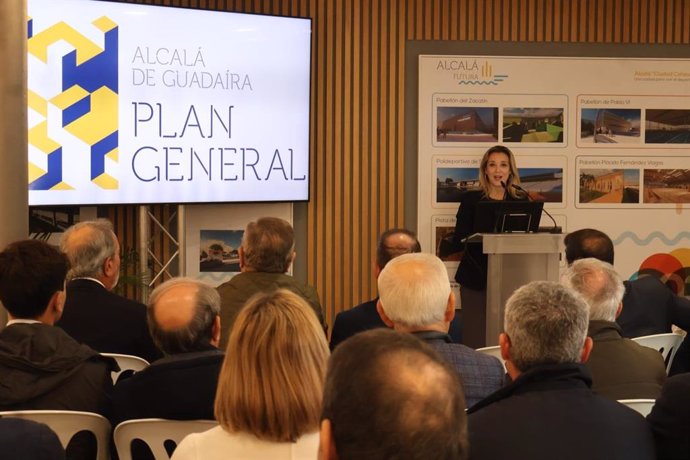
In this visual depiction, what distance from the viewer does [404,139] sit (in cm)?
806

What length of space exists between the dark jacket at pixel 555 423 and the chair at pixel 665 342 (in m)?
1.80

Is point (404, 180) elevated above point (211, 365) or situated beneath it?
elevated above

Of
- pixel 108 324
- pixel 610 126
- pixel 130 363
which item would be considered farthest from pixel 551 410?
pixel 610 126

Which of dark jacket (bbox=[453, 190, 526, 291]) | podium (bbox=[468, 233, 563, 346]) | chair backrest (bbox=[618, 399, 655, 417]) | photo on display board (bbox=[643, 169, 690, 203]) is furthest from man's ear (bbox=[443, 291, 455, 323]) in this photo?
photo on display board (bbox=[643, 169, 690, 203])

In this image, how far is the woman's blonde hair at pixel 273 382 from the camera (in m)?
2.12

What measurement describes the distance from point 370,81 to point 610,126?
211 cm

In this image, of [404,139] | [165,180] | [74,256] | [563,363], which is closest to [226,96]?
[165,180]

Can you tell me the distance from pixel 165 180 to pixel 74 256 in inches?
107

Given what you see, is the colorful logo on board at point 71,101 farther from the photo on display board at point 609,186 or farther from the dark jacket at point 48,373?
the photo on display board at point 609,186

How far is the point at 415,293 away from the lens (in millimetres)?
3318

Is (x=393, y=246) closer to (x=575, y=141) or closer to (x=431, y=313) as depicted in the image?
(x=431, y=313)

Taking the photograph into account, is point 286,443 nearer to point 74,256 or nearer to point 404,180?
point 74,256

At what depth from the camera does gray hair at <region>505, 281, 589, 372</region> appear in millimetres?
2555

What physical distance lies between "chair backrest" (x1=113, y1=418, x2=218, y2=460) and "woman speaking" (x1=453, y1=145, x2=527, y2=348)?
4.66m
